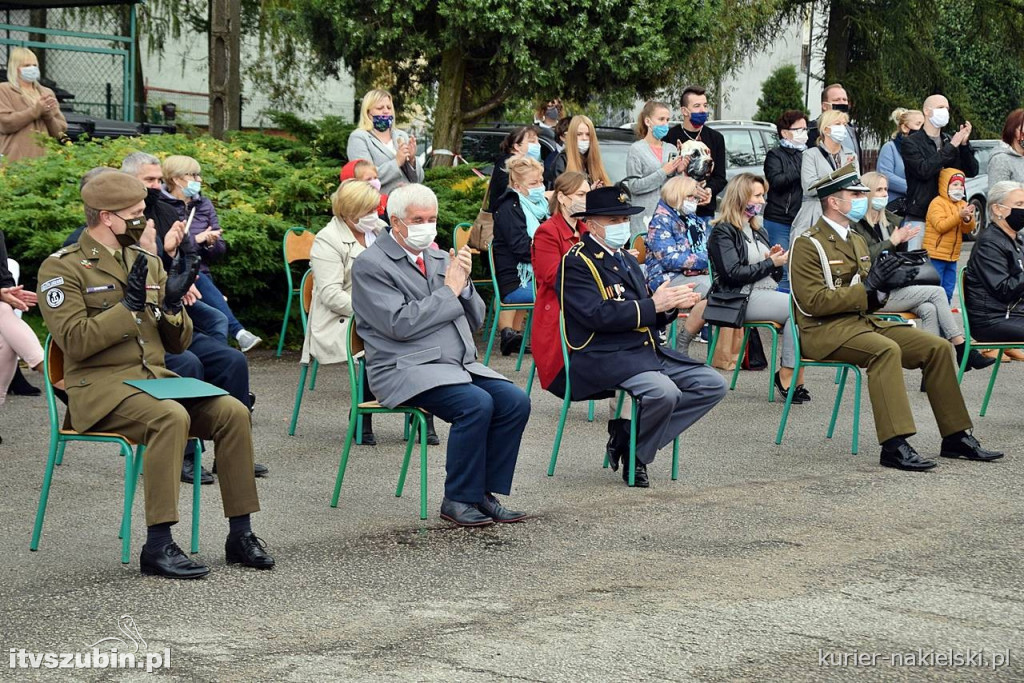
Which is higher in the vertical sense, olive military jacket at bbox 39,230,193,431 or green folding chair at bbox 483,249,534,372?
olive military jacket at bbox 39,230,193,431

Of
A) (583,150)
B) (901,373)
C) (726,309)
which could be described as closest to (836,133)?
(583,150)

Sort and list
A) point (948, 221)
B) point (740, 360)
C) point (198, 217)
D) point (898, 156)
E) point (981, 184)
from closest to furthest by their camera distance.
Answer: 1. point (198, 217)
2. point (740, 360)
3. point (948, 221)
4. point (898, 156)
5. point (981, 184)

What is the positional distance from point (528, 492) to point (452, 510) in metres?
0.85

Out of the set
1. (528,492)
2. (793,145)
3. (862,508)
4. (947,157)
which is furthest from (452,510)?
(947,157)

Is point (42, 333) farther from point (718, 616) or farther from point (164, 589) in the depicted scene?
point (718, 616)

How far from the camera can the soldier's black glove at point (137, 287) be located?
6.09 meters

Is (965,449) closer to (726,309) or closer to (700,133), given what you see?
(726,309)

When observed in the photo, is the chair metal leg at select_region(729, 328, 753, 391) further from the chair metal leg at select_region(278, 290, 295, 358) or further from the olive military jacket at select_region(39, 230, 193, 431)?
the olive military jacket at select_region(39, 230, 193, 431)

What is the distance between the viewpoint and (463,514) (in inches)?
273

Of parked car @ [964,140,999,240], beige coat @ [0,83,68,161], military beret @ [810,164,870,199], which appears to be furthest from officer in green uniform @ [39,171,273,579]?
parked car @ [964,140,999,240]

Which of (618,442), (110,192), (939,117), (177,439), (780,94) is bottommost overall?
(618,442)

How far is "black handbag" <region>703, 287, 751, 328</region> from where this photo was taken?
10.0 meters

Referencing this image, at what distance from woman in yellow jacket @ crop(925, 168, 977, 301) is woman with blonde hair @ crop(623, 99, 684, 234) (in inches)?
86.3

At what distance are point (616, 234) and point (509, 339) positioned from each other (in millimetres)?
3739
